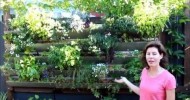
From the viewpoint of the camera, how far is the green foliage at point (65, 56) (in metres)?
5.06

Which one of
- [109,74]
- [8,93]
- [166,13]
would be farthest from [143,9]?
[8,93]

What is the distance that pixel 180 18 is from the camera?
5176 millimetres

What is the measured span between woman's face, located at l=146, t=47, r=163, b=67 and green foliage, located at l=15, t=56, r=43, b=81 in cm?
225

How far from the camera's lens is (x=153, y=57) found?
139 inches

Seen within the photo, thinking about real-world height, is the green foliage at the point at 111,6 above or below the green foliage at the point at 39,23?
above

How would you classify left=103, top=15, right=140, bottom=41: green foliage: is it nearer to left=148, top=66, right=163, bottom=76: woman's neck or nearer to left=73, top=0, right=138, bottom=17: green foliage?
left=73, top=0, right=138, bottom=17: green foliage

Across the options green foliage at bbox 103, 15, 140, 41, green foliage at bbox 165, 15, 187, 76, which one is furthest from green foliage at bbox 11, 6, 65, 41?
green foliage at bbox 165, 15, 187, 76

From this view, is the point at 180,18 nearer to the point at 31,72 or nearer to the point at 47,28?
the point at 47,28

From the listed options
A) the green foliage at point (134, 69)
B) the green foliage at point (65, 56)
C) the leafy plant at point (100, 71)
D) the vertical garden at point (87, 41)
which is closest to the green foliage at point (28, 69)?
the vertical garden at point (87, 41)

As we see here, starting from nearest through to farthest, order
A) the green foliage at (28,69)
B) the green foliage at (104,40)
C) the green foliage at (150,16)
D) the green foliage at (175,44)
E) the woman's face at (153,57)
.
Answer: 1. the woman's face at (153,57)
2. the green foliage at (150,16)
3. the green foliage at (104,40)
4. the green foliage at (175,44)
5. the green foliage at (28,69)

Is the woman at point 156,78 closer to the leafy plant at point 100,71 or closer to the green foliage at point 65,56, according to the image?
the leafy plant at point 100,71

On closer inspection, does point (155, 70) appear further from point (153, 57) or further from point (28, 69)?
point (28, 69)

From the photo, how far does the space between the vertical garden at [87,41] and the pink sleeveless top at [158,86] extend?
4.47 feet

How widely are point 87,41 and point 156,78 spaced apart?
189 centimetres
